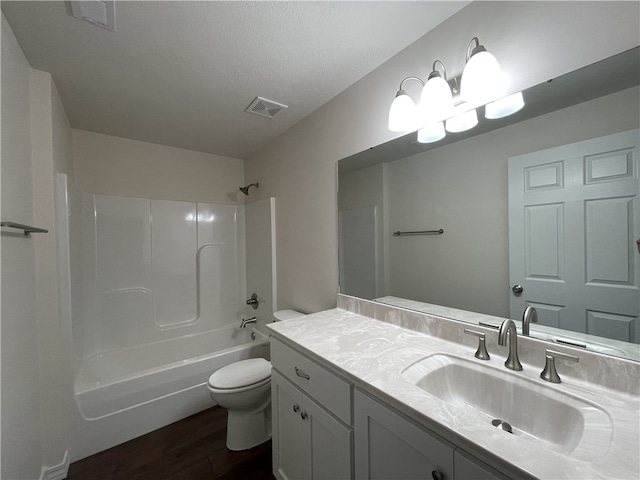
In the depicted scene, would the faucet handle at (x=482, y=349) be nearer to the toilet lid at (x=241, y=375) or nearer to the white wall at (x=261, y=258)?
the toilet lid at (x=241, y=375)

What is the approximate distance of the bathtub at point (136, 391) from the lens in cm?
165

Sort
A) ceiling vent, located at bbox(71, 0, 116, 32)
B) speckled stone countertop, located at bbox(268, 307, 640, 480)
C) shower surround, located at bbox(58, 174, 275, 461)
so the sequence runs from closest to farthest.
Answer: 1. speckled stone countertop, located at bbox(268, 307, 640, 480)
2. ceiling vent, located at bbox(71, 0, 116, 32)
3. shower surround, located at bbox(58, 174, 275, 461)

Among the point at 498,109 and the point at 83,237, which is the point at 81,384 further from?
the point at 498,109

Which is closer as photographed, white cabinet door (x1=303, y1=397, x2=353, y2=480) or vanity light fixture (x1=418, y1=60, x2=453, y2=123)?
white cabinet door (x1=303, y1=397, x2=353, y2=480)

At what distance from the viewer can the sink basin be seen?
617mm

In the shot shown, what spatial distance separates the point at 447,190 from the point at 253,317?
2330 millimetres

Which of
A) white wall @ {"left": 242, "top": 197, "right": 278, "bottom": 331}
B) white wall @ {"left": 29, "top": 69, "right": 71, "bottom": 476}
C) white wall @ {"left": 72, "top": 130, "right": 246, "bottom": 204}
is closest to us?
white wall @ {"left": 29, "top": 69, "right": 71, "bottom": 476}

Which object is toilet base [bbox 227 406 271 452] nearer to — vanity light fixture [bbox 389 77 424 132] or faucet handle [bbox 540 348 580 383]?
faucet handle [bbox 540 348 580 383]

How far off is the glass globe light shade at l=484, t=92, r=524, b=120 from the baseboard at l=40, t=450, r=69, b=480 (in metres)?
2.90

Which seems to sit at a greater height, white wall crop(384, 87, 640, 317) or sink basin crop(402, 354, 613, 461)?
white wall crop(384, 87, 640, 317)

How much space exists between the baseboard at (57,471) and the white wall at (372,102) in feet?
5.29

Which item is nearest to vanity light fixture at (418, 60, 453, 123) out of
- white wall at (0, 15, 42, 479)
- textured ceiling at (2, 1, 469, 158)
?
textured ceiling at (2, 1, 469, 158)

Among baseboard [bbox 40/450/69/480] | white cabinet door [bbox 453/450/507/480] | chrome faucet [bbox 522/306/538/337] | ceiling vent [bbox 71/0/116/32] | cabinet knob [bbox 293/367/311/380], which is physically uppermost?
ceiling vent [bbox 71/0/116/32]

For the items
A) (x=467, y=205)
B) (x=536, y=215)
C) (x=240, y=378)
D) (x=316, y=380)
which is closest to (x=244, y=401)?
(x=240, y=378)
